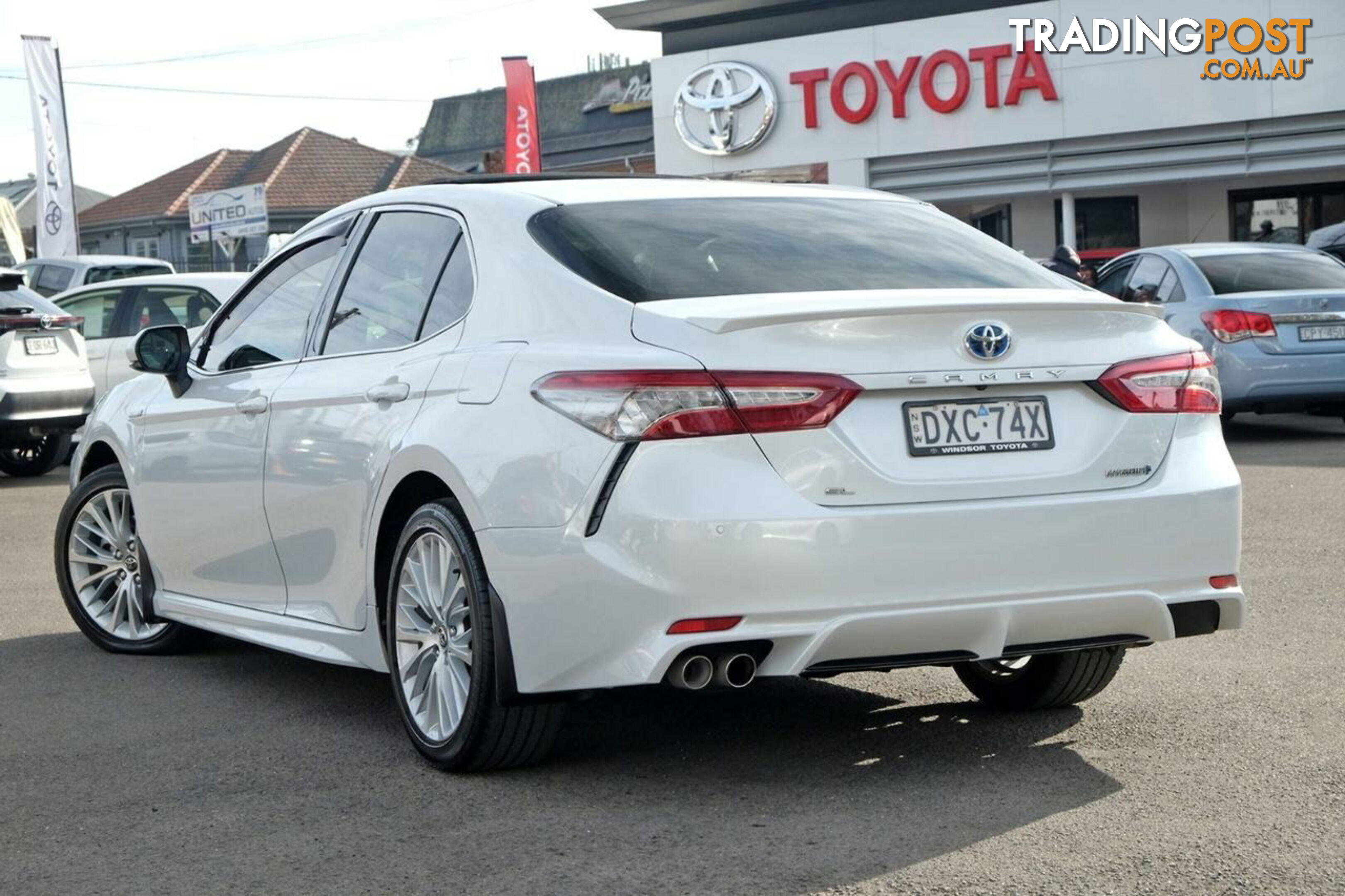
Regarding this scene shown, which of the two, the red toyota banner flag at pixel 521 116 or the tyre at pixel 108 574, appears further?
the red toyota banner flag at pixel 521 116

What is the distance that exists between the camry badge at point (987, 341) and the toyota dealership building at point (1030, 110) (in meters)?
26.5

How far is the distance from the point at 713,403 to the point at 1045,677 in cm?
173

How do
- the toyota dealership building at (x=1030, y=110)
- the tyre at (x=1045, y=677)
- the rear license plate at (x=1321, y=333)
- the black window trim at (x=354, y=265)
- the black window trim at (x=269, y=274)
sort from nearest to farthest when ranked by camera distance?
the black window trim at (x=354, y=265), the tyre at (x=1045, y=677), the black window trim at (x=269, y=274), the rear license plate at (x=1321, y=333), the toyota dealership building at (x=1030, y=110)

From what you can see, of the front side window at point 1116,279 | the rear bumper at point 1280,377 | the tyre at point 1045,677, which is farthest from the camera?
the front side window at point 1116,279

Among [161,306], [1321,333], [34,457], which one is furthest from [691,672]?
[161,306]

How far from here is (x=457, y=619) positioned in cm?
479

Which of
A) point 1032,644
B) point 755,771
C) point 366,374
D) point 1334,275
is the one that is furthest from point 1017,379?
point 1334,275

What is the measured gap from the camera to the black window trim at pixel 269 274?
227 inches

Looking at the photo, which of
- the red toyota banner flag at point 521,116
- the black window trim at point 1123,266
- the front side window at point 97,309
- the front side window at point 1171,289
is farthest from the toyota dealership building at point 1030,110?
the front side window at point 97,309

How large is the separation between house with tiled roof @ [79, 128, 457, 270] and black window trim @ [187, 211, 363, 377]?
57288 millimetres

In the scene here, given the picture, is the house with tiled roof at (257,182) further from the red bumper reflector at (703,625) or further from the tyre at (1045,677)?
the red bumper reflector at (703,625)

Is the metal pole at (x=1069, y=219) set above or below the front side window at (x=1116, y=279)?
above

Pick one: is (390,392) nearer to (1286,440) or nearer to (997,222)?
(1286,440)

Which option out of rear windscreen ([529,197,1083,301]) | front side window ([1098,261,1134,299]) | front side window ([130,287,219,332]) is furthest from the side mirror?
front side window ([1098,261,1134,299])
